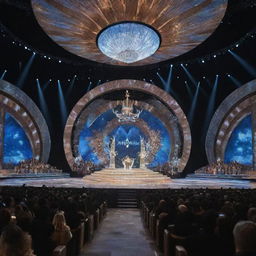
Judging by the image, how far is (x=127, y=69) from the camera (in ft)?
82.4

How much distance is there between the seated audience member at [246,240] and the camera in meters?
2.23

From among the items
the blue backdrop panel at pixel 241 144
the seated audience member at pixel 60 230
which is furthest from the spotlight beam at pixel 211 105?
the seated audience member at pixel 60 230

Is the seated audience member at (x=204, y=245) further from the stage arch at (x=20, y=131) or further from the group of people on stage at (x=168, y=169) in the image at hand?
the stage arch at (x=20, y=131)

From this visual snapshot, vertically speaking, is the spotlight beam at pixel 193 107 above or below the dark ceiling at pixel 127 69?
below

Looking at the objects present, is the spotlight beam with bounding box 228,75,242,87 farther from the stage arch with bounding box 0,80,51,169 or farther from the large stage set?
the stage arch with bounding box 0,80,51,169

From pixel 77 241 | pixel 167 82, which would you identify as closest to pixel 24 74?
pixel 167 82

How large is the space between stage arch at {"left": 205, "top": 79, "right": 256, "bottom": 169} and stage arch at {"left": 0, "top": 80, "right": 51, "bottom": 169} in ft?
43.0

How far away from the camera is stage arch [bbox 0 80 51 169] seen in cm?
2264

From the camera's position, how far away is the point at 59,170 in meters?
23.5

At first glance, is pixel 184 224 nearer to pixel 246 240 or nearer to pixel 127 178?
pixel 246 240

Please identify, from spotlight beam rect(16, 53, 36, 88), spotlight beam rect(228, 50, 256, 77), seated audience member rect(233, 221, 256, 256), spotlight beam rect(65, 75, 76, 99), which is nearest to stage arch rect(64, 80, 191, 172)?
spotlight beam rect(65, 75, 76, 99)

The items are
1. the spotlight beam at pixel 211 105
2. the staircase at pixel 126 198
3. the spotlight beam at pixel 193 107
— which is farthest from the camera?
the spotlight beam at pixel 193 107

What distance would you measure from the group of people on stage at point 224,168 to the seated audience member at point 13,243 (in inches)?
839

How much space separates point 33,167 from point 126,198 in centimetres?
1155
